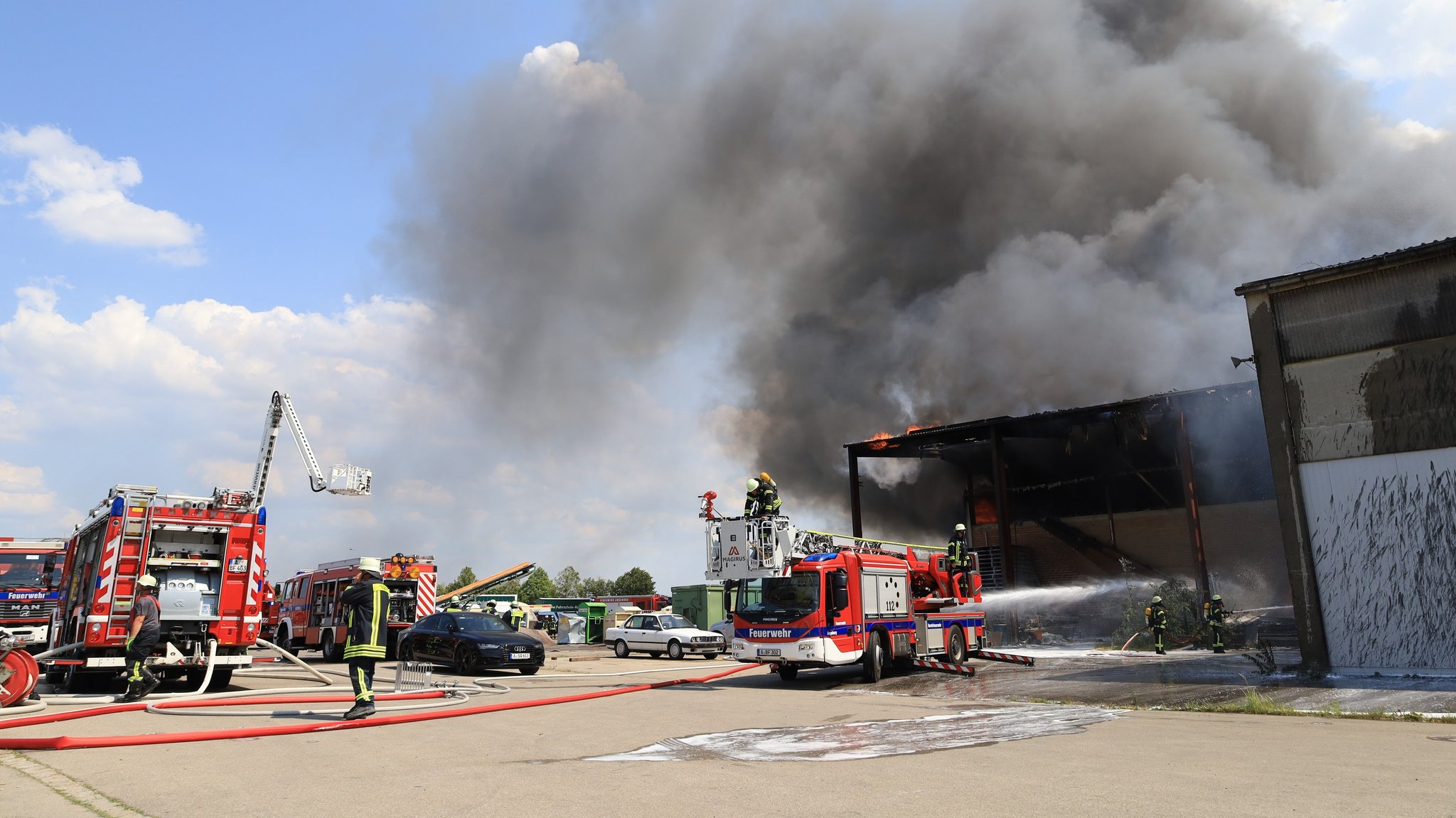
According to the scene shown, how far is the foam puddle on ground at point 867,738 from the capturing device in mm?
6754

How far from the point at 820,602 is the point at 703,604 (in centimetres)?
1857

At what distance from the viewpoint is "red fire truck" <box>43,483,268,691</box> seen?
11008mm

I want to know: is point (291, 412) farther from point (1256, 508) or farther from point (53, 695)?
point (1256, 508)

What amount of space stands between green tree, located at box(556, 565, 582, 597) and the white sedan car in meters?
80.8

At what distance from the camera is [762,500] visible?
15445mm

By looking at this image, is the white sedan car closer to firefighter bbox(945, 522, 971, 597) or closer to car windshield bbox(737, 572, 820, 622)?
firefighter bbox(945, 522, 971, 597)

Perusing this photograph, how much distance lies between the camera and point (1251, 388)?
22.1 meters

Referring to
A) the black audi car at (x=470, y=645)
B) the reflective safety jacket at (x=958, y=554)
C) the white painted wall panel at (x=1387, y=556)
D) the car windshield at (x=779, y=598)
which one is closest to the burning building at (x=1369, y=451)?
the white painted wall panel at (x=1387, y=556)

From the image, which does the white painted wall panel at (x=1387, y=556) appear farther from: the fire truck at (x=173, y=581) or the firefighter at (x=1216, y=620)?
the fire truck at (x=173, y=581)

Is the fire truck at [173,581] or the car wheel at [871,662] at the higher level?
the fire truck at [173,581]

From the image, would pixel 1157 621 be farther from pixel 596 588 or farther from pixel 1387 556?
pixel 596 588

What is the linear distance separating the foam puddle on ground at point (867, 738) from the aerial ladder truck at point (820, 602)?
427 cm

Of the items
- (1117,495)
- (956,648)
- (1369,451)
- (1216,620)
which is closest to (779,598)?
(956,648)

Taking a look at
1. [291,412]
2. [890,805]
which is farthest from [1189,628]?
[291,412]
